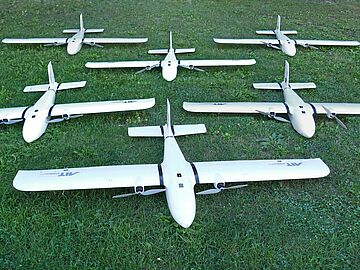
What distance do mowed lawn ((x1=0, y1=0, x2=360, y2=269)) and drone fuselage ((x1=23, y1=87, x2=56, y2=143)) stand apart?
0.24 meters

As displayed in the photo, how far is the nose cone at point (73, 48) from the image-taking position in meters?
17.6

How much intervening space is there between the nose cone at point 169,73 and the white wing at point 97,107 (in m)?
2.64

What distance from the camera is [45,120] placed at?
458 inches

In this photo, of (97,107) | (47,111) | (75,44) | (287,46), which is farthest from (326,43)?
(47,111)

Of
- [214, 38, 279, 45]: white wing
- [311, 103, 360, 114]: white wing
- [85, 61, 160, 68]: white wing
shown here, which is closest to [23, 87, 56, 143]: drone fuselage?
[85, 61, 160, 68]: white wing

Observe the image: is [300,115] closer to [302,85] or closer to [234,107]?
[234,107]

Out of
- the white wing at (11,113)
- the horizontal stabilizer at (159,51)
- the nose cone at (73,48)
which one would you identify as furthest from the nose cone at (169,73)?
the white wing at (11,113)

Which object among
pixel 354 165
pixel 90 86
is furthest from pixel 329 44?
pixel 90 86

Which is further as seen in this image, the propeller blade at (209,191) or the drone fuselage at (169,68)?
the drone fuselage at (169,68)

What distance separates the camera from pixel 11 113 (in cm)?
1175

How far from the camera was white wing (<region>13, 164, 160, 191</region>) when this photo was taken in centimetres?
852

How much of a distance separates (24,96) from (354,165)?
1104 cm

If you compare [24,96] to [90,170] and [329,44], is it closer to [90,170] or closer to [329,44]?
[90,170]

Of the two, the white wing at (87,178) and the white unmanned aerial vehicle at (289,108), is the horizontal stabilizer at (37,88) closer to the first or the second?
the white unmanned aerial vehicle at (289,108)
